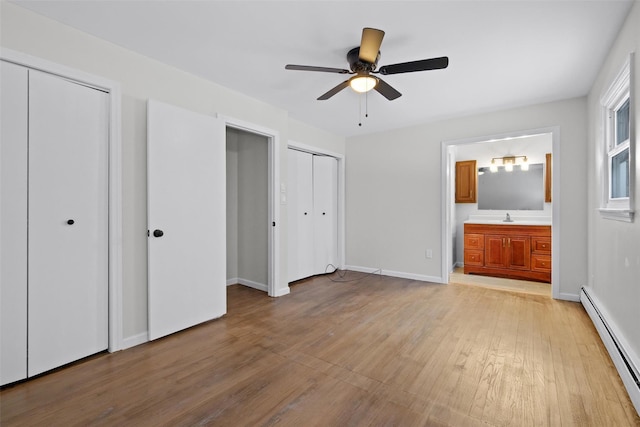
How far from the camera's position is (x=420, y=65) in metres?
2.11

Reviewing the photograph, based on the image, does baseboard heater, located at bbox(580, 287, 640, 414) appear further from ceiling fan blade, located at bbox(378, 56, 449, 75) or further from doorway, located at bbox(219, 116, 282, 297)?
doorway, located at bbox(219, 116, 282, 297)

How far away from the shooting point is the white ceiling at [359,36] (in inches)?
75.0

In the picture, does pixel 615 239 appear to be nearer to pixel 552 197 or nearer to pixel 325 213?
pixel 552 197

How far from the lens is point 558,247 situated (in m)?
3.56

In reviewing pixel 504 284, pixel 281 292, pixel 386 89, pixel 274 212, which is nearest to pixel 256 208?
pixel 274 212

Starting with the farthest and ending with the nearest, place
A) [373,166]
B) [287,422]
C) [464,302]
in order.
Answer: [373,166] → [464,302] → [287,422]

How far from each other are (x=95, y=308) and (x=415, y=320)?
2.77 metres

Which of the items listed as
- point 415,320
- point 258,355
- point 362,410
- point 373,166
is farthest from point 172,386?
point 373,166

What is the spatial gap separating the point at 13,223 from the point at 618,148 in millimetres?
4405

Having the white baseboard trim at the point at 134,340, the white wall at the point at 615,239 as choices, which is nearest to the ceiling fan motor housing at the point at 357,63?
the white wall at the point at 615,239

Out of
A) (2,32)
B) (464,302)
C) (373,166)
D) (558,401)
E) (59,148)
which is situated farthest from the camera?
(373,166)

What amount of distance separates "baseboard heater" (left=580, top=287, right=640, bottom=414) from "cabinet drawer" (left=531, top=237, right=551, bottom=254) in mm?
1675

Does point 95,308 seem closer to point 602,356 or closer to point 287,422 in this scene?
point 287,422

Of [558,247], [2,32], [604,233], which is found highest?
[2,32]
